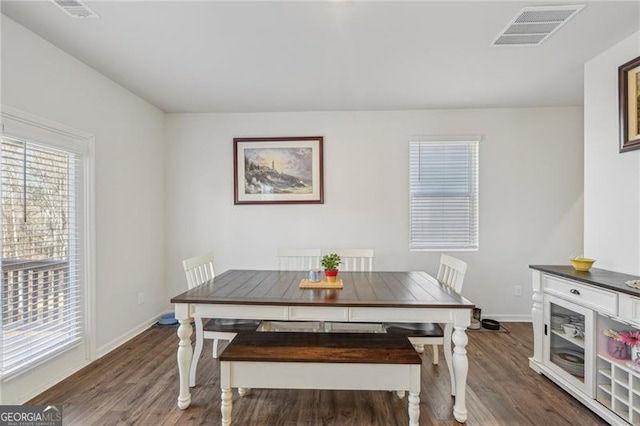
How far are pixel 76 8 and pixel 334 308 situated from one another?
8.23ft

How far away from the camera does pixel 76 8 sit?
1.85 m

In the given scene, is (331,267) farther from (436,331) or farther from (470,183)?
(470,183)

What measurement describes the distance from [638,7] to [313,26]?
2.08m

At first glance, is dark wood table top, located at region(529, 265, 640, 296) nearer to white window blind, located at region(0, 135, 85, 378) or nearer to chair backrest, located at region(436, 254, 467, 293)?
chair backrest, located at region(436, 254, 467, 293)

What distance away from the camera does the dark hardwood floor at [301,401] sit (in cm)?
188

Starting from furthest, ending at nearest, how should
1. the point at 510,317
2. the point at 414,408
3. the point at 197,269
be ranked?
the point at 510,317
the point at 197,269
the point at 414,408

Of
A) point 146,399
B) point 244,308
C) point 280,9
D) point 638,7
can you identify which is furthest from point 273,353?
point 638,7

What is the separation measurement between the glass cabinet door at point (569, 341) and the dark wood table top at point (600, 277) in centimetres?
20

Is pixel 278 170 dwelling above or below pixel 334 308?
above

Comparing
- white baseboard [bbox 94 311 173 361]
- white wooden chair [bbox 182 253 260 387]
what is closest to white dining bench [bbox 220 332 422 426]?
white wooden chair [bbox 182 253 260 387]

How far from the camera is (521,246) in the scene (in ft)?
11.8

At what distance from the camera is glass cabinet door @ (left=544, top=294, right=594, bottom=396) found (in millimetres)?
1966

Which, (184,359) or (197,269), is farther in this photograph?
(197,269)

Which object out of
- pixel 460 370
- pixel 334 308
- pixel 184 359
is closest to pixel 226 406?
pixel 184 359
